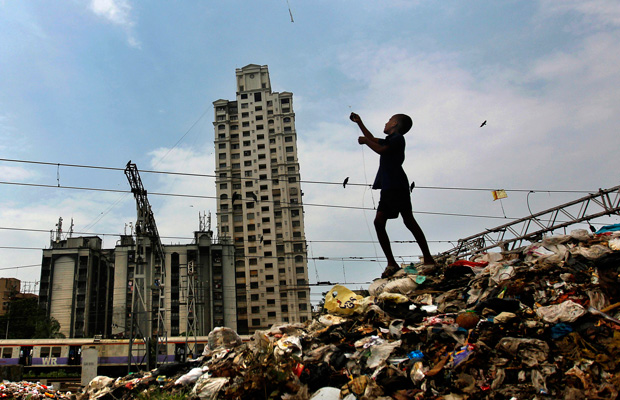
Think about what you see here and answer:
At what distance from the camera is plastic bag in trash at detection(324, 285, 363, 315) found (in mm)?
7641

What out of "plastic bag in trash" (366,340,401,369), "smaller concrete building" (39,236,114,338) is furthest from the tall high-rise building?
"plastic bag in trash" (366,340,401,369)

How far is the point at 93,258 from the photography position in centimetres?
5853

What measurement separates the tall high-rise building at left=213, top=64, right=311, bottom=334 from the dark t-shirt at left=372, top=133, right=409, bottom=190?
45.7 metres

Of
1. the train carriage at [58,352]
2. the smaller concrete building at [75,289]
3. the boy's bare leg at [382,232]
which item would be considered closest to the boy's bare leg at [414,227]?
the boy's bare leg at [382,232]

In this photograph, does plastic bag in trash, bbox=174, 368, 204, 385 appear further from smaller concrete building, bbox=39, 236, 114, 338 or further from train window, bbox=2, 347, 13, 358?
smaller concrete building, bbox=39, 236, 114, 338

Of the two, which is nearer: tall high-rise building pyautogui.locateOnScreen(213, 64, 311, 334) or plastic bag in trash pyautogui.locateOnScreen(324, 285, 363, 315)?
plastic bag in trash pyautogui.locateOnScreen(324, 285, 363, 315)

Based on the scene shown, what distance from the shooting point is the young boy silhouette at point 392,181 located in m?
8.18

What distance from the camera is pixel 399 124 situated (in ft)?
28.0

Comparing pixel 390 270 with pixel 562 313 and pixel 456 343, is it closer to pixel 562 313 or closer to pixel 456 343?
pixel 456 343

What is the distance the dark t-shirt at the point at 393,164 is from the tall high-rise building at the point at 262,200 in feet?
150

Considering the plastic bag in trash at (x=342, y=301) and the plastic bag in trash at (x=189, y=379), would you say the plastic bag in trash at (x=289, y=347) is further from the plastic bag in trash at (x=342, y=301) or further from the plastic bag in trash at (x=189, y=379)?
the plastic bag in trash at (x=189, y=379)

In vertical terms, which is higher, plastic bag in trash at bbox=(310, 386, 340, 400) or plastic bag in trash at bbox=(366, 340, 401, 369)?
plastic bag in trash at bbox=(366, 340, 401, 369)

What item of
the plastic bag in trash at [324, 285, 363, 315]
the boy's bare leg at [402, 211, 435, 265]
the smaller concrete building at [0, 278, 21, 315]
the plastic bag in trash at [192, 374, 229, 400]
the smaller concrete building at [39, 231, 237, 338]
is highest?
the smaller concrete building at [0, 278, 21, 315]

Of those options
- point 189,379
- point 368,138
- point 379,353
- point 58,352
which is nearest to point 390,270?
point 368,138
